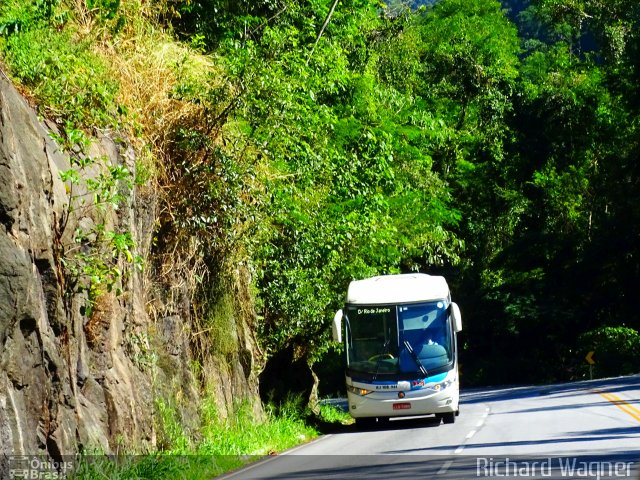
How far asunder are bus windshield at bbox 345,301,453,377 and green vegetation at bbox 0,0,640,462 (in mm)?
2201

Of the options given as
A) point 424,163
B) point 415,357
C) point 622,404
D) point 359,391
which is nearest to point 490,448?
point 415,357

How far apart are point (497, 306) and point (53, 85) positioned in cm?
4537

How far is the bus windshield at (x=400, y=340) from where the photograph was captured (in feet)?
78.3

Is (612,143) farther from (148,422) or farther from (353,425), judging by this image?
(148,422)

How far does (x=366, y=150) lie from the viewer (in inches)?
1201

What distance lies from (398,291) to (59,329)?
41.5 feet

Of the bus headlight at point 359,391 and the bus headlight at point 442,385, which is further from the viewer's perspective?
the bus headlight at point 359,391

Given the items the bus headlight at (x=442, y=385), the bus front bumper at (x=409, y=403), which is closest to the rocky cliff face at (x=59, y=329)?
the bus front bumper at (x=409, y=403)

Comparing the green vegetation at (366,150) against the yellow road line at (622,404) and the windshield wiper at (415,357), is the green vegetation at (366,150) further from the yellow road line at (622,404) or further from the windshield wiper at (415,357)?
the yellow road line at (622,404)

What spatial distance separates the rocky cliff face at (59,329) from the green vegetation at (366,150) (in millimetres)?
579

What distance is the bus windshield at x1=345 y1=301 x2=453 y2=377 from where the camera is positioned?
78.3 feet

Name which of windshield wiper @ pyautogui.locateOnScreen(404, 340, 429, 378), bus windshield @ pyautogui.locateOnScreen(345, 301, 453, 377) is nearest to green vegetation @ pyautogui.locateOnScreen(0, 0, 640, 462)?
bus windshield @ pyautogui.locateOnScreen(345, 301, 453, 377)

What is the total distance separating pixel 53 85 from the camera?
1442 cm

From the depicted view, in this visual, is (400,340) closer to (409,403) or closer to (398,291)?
(398,291)
